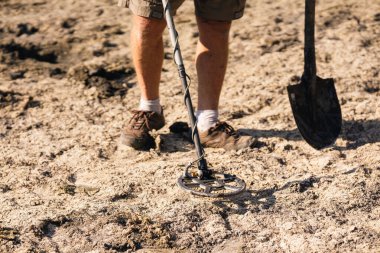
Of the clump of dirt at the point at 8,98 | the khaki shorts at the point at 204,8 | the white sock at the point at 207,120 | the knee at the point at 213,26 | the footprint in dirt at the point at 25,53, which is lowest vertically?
the footprint in dirt at the point at 25,53

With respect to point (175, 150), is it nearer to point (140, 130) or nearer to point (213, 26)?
point (140, 130)

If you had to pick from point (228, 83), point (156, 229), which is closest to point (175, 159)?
point (156, 229)

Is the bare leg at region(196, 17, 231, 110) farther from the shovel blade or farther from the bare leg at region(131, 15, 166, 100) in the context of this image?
the shovel blade

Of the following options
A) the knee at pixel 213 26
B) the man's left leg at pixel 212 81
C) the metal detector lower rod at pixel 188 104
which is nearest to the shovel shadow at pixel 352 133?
the man's left leg at pixel 212 81

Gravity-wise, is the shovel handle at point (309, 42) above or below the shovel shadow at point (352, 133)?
above

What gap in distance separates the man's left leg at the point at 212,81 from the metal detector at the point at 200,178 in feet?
1.60

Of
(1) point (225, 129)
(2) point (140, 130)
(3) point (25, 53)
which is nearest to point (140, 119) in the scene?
(2) point (140, 130)

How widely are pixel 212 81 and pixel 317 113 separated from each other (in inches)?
23.9

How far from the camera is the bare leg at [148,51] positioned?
3.80m

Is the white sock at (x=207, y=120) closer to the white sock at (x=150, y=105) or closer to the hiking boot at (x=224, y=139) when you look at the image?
the hiking boot at (x=224, y=139)

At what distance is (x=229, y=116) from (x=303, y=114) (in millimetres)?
718

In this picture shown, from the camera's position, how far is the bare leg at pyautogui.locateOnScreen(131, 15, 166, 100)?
380cm

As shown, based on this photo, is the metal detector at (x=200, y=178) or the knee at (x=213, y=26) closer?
the metal detector at (x=200, y=178)

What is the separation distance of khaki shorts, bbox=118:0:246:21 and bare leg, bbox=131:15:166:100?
0.07 m
